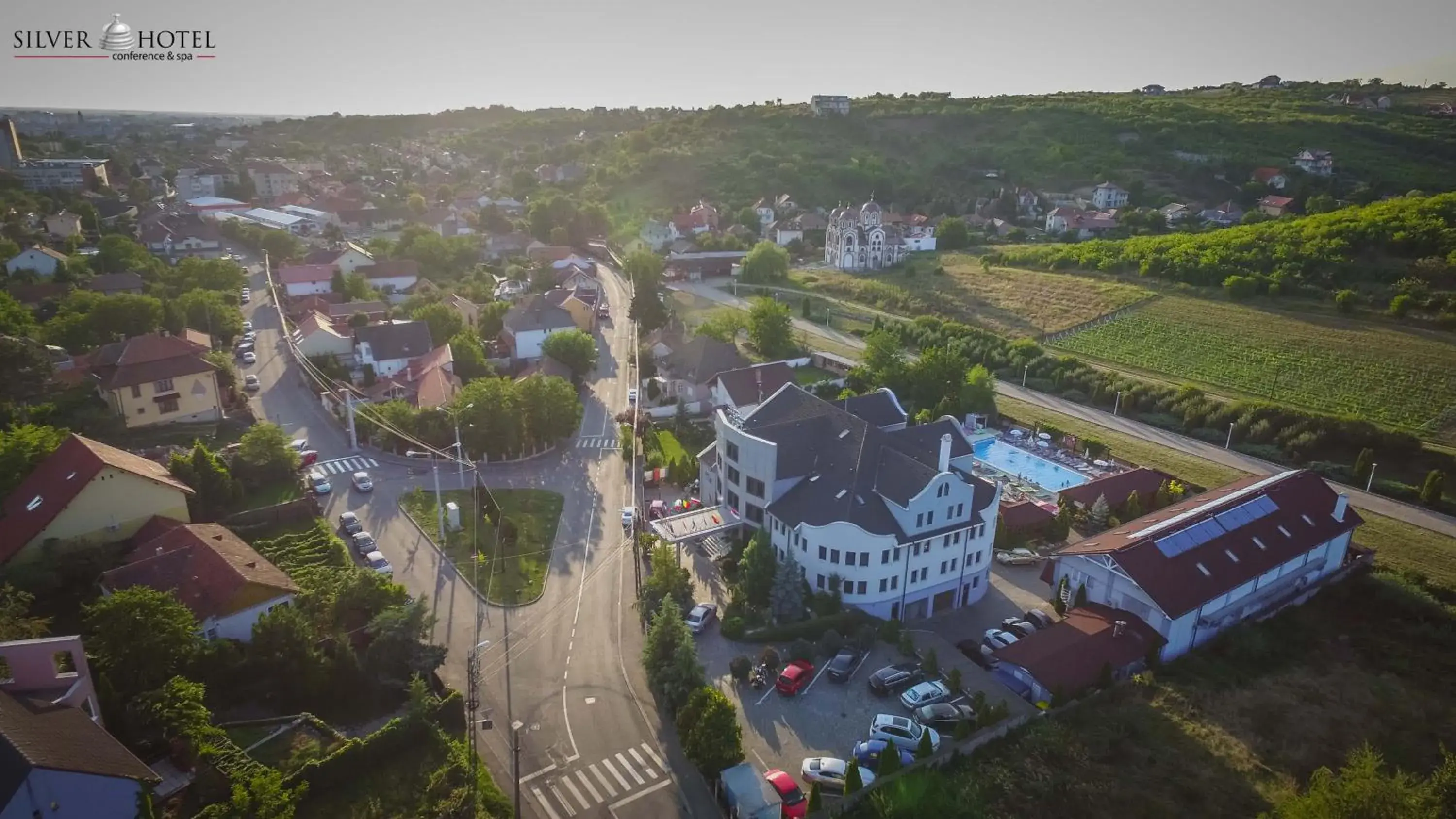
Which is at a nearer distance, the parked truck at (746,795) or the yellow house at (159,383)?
the parked truck at (746,795)

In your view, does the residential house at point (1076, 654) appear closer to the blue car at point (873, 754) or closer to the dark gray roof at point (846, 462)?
the dark gray roof at point (846, 462)

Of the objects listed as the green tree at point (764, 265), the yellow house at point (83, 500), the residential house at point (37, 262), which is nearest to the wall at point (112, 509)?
the yellow house at point (83, 500)

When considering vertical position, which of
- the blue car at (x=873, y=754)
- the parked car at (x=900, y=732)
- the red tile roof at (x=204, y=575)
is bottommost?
the blue car at (x=873, y=754)

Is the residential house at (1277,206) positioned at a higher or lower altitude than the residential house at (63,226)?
higher

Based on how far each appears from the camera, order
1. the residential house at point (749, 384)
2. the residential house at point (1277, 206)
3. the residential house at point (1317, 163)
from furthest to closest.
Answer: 1. the residential house at point (1317, 163)
2. the residential house at point (1277, 206)
3. the residential house at point (749, 384)

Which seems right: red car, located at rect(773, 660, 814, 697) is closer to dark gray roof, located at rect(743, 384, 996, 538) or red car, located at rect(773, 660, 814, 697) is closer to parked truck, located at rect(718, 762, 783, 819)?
parked truck, located at rect(718, 762, 783, 819)

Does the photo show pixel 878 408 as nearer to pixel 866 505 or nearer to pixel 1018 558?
pixel 1018 558

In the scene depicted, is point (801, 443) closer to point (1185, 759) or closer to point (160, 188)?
point (1185, 759)
